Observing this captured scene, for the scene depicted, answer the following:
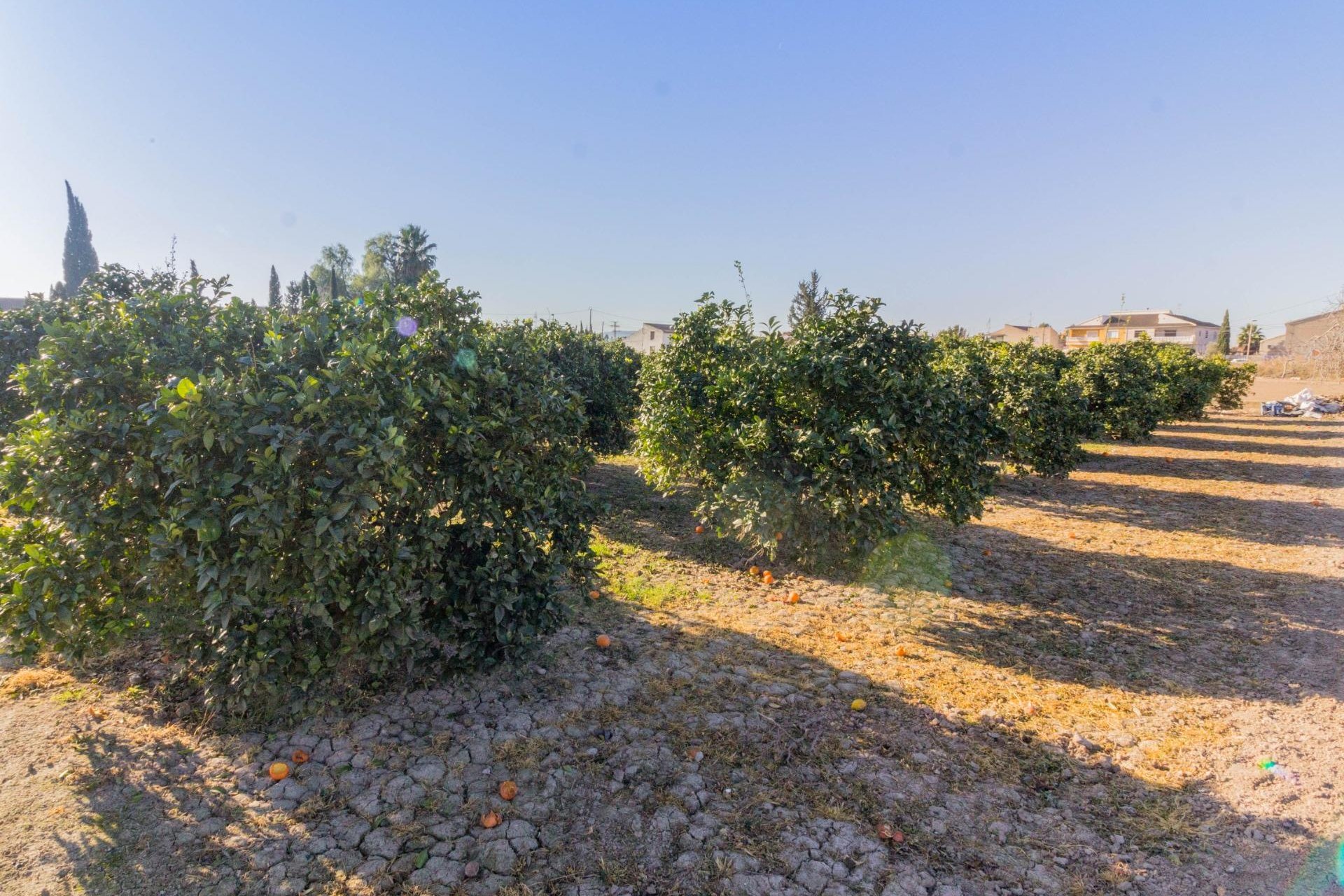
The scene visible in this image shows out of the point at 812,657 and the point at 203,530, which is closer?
the point at 203,530

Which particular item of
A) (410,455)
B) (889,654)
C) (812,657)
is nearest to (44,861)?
(410,455)

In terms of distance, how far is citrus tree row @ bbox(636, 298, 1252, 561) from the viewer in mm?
6664

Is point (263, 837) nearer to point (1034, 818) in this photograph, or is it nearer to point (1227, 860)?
point (1034, 818)

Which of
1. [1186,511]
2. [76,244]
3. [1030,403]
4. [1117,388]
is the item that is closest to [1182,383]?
[1117,388]

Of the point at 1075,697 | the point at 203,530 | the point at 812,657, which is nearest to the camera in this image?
the point at 203,530

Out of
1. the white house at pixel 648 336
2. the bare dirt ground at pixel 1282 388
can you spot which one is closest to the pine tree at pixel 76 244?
the white house at pixel 648 336

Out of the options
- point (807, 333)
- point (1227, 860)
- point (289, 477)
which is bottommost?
point (1227, 860)

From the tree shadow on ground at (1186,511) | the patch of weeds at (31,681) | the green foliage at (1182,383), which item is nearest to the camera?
the patch of weeds at (31,681)

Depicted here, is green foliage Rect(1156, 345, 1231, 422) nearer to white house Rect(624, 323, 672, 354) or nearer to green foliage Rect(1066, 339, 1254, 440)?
green foliage Rect(1066, 339, 1254, 440)

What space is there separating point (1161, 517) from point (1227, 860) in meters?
9.83

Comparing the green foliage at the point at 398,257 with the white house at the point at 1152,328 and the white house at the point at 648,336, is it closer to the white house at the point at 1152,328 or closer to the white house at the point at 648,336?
the white house at the point at 648,336

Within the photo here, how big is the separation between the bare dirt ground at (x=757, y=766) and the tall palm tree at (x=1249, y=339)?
103 m

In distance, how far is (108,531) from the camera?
356 centimetres

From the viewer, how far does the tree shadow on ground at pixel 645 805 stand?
3049 millimetres
